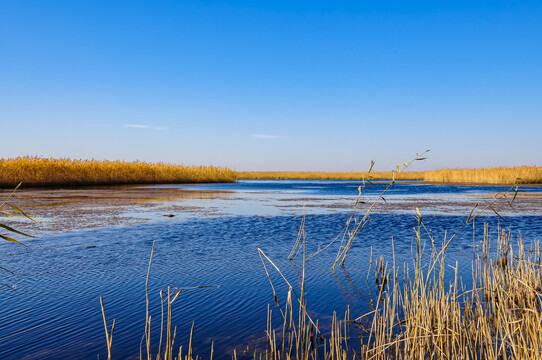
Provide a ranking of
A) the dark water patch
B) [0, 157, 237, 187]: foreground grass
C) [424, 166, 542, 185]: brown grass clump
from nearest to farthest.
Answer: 1. the dark water patch
2. [0, 157, 237, 187]: foreground grass
3. [424, 166, 542, 185]: brown grass clump

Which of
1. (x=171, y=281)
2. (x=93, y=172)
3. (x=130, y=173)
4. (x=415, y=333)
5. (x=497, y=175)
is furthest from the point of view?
(x=497, y=175)

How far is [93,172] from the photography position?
33719mm

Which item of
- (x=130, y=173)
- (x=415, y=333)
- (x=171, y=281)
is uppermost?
(x=130, y=173)

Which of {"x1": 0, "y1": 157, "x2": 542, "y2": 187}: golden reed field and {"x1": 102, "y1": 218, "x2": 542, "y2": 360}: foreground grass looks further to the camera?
{"x1": 0, "y1": 157, "x2": 542, "y2": 187}: golden reed field

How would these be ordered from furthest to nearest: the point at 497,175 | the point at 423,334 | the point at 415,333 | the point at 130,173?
the point at 497,175 < the point at 130,173 < the point at 423,334 < the point at 415,333

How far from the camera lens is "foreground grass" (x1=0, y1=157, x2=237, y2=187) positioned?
29.0 meters

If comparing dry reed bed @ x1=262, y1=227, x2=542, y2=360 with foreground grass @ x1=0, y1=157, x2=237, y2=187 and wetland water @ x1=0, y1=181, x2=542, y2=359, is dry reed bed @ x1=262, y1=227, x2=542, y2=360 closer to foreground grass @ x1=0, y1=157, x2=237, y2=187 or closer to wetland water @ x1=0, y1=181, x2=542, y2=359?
wetland water @ x1=0, y1=181, x2=542, y2=359

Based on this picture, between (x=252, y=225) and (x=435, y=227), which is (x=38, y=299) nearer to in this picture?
(x=252, y=225)

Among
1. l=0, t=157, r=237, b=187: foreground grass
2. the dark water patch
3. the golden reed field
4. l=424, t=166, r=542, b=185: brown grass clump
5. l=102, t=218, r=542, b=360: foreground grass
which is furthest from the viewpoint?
l=424, t=166, r=542, b=185: brown grass clump

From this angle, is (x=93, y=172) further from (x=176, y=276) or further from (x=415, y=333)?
(x=415, y=333)

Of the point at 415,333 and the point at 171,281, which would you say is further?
the point at 171,281

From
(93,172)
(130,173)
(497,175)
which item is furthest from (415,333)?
(497,175)

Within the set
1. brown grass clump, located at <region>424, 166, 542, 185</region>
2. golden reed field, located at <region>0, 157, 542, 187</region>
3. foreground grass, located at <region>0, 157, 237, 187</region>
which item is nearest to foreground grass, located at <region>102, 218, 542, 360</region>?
golden reed field, located at <region>0, 157, 542, 187</region>

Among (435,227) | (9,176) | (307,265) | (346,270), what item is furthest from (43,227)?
(9,176)
